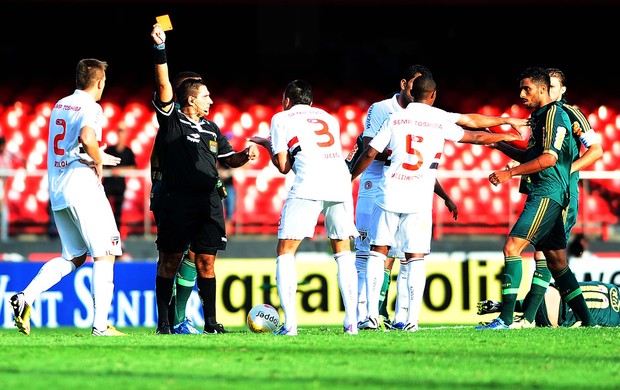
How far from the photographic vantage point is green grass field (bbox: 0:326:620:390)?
22.2 feet

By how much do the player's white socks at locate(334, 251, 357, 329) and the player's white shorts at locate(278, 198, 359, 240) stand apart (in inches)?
6.7

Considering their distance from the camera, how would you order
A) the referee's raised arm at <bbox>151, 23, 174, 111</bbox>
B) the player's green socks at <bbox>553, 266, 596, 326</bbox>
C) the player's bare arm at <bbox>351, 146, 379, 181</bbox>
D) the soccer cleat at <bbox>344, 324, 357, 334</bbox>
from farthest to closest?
the player's green socks at <bbox>553, 266, 596, 326</bbox>
the player's bare arm at <bbox>351, 146, 379, 181</bbox>
the soccer cleat at <bbox>344, 324, 357, 334</bbox>
the referee's raised arm at <bbox>151, 23, 174, 111</bbox>

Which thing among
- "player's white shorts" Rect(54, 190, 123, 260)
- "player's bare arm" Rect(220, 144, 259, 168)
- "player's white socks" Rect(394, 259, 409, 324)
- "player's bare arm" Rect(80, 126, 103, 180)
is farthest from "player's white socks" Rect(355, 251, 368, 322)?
"player's bare arm" Rect(80, 126, 103, 180)

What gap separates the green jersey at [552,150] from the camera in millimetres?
10141

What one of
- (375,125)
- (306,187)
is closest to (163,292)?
(306,187)

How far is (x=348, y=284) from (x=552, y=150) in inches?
82.3

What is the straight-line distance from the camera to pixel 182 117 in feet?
32.9

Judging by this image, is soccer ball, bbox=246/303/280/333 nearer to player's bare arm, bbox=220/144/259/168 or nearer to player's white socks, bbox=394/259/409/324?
player's white socks, bbox=394/259/409/324

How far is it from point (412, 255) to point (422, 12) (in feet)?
48.4

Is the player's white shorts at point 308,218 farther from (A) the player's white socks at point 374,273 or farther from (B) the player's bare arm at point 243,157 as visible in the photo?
(B) the player's bare arm at point 243,157

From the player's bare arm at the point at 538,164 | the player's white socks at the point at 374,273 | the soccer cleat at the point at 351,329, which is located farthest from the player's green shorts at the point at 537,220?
the soccer cleat at the point at 351,329

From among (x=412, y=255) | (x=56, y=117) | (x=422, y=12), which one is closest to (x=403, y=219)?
(x=412, y=255)

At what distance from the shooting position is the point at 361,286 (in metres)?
10.9

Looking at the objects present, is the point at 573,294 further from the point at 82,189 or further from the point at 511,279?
the point at 82,189
